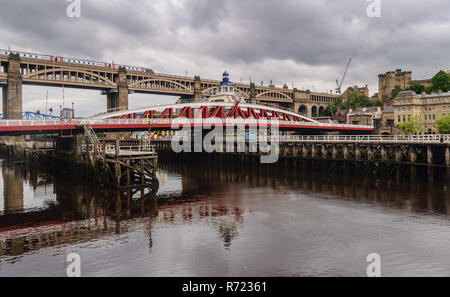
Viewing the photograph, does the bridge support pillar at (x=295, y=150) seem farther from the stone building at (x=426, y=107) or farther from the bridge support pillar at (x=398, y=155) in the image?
the stone building at (x=426, y=107)

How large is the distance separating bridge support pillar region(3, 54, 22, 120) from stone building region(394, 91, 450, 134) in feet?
367

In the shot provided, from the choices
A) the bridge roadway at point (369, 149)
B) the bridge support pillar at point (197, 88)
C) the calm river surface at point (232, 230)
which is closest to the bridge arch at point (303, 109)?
the bridge support pillar at point (197, 88)

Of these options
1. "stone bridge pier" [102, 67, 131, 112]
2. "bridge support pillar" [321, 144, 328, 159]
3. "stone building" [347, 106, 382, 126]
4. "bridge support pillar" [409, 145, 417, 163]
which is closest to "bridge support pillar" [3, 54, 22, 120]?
"stone bridge pier" [102, 67, 131, 112]

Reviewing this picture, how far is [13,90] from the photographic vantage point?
8788 centimetres

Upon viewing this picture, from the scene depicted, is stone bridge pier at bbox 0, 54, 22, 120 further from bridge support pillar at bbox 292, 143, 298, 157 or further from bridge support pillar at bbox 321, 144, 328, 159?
bridge support pillar at bbox 321, 144, 328, 159

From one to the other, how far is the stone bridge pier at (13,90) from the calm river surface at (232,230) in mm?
57754

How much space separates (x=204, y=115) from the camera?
72125mm

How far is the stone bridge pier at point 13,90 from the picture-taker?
87312mm

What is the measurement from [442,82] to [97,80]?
12079cm

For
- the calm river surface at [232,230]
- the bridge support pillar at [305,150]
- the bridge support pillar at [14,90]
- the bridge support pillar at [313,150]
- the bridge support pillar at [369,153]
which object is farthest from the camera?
the bridge support pillar at [14,90]

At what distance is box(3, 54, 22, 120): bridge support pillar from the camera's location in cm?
8731

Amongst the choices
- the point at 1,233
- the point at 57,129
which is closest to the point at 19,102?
the point at 57,129

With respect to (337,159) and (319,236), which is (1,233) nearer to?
(319,236)

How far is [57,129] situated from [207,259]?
138 feet
